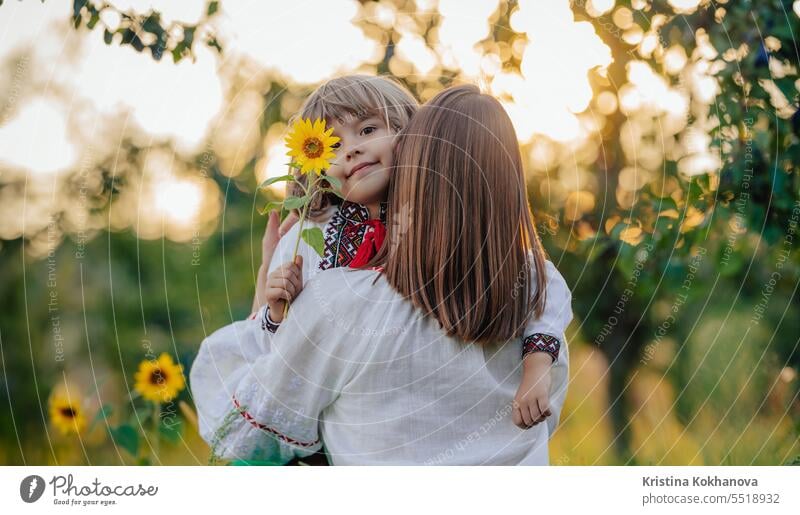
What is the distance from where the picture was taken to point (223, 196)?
6.99 feet

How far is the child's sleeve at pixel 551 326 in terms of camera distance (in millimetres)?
1377

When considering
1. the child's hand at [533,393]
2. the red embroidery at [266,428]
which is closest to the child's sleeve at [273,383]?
the red embroidery at [266,428]

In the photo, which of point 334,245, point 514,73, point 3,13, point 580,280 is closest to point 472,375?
point 334,245

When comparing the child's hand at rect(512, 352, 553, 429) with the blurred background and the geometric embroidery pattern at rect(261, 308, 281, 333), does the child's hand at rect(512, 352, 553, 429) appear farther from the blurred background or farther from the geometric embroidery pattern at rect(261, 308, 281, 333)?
the blurred background

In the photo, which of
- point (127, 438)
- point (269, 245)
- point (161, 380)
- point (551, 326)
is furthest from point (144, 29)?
point (551, 326)

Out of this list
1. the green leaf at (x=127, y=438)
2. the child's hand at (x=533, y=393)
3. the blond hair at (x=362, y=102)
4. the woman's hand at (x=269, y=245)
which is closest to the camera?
the child's hand at (x=533, y=393)

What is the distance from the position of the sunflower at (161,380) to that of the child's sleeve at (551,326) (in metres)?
0.70

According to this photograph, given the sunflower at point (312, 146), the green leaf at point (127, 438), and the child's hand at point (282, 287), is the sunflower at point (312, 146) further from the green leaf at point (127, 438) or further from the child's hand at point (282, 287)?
the green leaf at point (127, 438)

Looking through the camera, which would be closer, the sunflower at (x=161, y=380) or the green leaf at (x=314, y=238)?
the green leaf at (x=314, y=238)

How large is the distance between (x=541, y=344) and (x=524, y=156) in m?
0.51

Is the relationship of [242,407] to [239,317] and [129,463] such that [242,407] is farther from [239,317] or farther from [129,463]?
[239,317]
